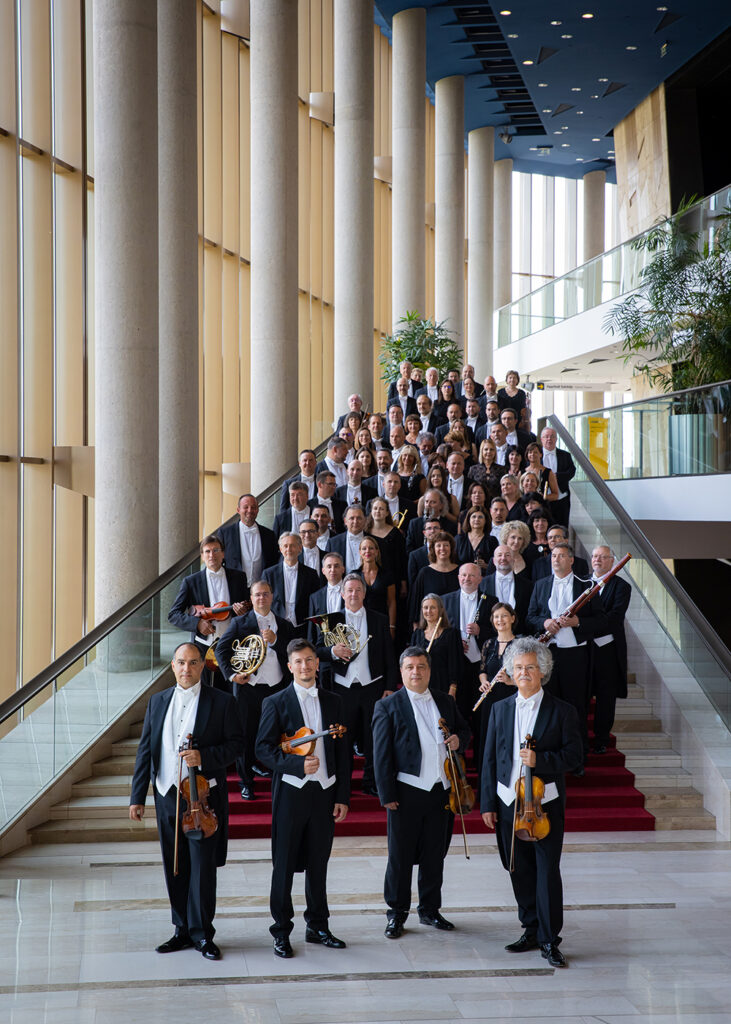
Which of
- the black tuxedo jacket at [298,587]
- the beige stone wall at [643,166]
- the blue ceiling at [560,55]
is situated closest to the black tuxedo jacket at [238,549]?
the black tuxedo jacket at [298,587]

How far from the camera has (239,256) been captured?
1798cm

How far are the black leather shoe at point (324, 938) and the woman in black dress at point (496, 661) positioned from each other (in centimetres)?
173

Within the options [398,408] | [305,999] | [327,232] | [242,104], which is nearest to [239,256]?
[242,104]

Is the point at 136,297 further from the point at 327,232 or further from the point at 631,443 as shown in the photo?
the point at 327,232

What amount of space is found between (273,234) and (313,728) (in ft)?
34.7

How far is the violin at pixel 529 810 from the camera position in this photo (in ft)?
18.1

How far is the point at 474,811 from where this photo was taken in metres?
A: 8.02

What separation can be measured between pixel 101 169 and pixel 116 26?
1268 millimetres

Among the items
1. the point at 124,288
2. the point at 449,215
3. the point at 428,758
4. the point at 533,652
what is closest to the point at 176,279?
the point at 124,288

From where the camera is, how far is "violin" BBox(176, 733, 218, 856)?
18.2 feet

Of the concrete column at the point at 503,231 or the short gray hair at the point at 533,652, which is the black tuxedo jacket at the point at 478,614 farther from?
the concrete column at the point at 503,231

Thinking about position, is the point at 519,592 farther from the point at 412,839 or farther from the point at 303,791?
the point at 303,791

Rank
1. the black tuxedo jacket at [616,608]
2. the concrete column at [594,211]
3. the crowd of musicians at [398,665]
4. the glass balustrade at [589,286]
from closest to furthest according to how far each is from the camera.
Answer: the crowd of musicians at [398,665] < the black tuxedo jacket at [616,608] < the glass balustrade at [589,286] < the concrete column at [594,211]

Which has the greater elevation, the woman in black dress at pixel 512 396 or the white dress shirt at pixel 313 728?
the woman in black dress at pixel 512 396
